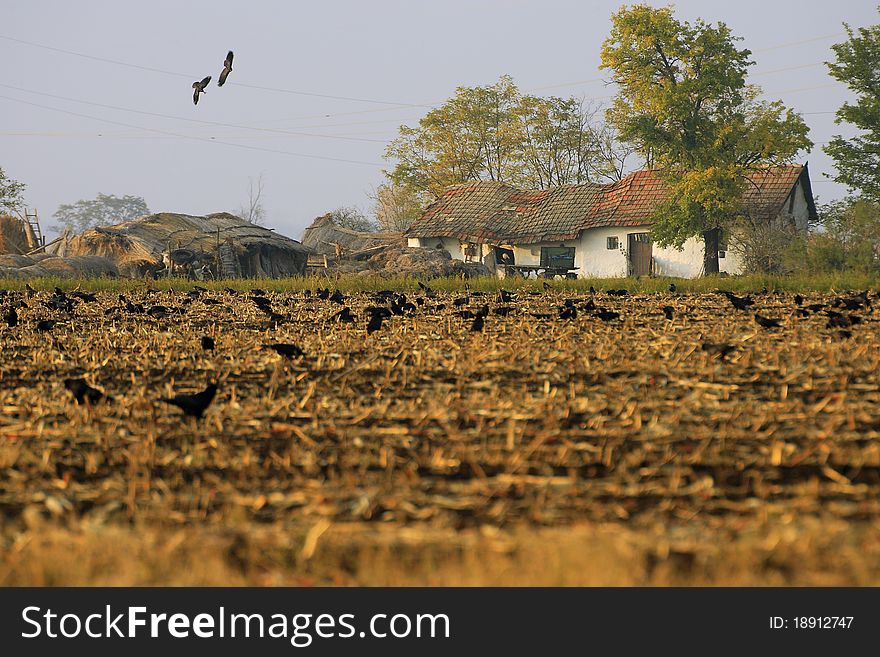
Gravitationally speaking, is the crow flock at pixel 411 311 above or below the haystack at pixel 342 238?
below

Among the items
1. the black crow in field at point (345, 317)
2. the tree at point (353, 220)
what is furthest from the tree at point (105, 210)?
the black crow in field at point (345, 317)

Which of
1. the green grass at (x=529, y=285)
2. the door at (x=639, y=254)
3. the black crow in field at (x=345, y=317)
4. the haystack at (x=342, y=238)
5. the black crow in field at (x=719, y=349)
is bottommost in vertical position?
the black crow in field at (x=719, y=349)

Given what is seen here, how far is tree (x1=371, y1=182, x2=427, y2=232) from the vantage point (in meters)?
61.4

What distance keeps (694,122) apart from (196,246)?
1783 cm

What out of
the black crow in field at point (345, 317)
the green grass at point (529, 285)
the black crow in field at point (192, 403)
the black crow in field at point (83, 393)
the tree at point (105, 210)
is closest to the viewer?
the black crow in field at point (192, 403)

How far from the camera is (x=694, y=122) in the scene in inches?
1374

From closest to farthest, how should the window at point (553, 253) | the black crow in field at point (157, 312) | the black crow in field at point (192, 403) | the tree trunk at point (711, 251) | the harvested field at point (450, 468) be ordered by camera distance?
the harvested field at point (450, 468), the black crow in field at point (192, 403), the black crow in field at point (157, 312), the tree trunk at point (711, 251), the window at point (553, 253)

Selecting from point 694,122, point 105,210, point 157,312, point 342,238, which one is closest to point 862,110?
point 694,122

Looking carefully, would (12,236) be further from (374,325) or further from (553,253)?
(374,325)

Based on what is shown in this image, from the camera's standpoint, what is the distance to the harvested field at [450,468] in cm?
221

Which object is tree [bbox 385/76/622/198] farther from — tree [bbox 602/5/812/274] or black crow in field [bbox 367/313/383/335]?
black crow in field [bbox 367/313/383/335]

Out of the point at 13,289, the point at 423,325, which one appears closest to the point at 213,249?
the point at 13,289

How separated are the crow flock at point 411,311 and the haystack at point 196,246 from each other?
1370 cm

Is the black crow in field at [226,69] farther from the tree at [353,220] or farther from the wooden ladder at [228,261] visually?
the tree at [353,220]
